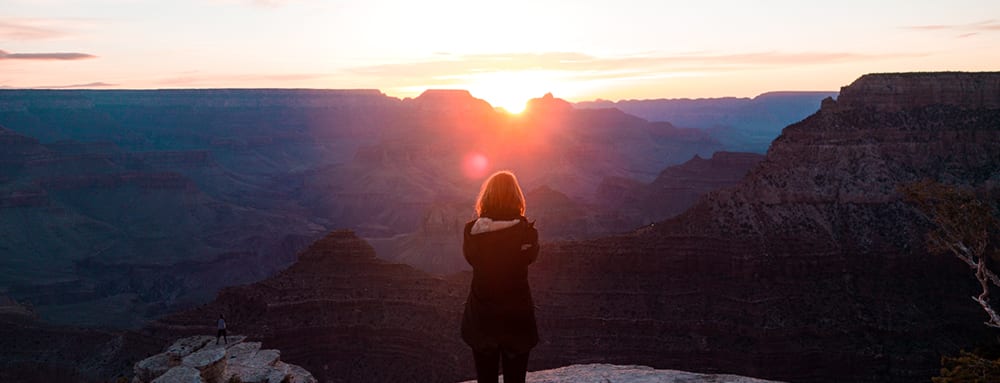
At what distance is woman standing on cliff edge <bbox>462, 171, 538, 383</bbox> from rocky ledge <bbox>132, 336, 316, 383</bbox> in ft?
35.1

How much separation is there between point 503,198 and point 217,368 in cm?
1357

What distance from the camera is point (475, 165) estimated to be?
19025 cm

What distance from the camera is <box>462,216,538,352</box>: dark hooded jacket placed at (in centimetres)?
1056

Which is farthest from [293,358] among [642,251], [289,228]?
[289,228]

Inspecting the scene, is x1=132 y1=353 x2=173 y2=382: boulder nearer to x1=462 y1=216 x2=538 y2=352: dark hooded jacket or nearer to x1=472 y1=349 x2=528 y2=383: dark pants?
x1=472 y1=349 x2=528 y2=383: dark pants

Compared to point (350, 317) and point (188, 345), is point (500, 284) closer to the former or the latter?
point (188, 345)

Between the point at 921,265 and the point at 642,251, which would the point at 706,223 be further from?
the point at 921,265

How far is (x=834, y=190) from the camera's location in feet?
171

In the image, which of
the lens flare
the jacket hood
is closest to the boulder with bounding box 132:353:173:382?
the jacket hood

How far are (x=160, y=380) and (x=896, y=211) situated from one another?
150 ft

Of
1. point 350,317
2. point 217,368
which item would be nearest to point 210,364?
point 217,368

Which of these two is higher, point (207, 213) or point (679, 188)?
point (679, 188)

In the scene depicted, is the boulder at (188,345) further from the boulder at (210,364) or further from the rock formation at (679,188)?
the rock formation at (679,188)

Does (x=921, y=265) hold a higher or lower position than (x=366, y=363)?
higher
